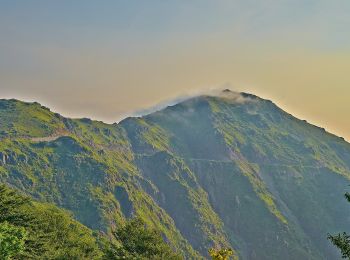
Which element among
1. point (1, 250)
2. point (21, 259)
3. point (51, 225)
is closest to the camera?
point (1, 250)

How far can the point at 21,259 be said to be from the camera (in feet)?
246

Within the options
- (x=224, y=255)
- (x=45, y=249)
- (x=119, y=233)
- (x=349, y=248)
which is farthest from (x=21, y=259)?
(x=349, y=248)

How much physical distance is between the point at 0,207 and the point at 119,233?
20399mm

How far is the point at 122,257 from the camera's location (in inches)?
2751

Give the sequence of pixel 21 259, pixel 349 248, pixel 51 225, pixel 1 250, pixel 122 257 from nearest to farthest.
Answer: pixel 349 248, pixel 1 250, pixel 122 257, pixel 21 259, pixel 51 225

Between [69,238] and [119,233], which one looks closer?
[119,233]

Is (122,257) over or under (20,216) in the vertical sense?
under

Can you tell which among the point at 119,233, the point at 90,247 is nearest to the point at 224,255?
the point at 119,233

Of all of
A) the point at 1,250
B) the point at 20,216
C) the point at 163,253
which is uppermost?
the point at 20,216

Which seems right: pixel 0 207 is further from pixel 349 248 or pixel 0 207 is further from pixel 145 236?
pixel 349 248

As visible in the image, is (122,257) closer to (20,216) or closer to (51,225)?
(20,216)

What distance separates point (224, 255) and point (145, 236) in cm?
4186

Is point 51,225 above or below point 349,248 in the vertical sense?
above

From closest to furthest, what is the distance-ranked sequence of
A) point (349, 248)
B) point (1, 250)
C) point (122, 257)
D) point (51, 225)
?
point (349, 248) → point (1, 250) → point (122, 257) → point (51, 225)
